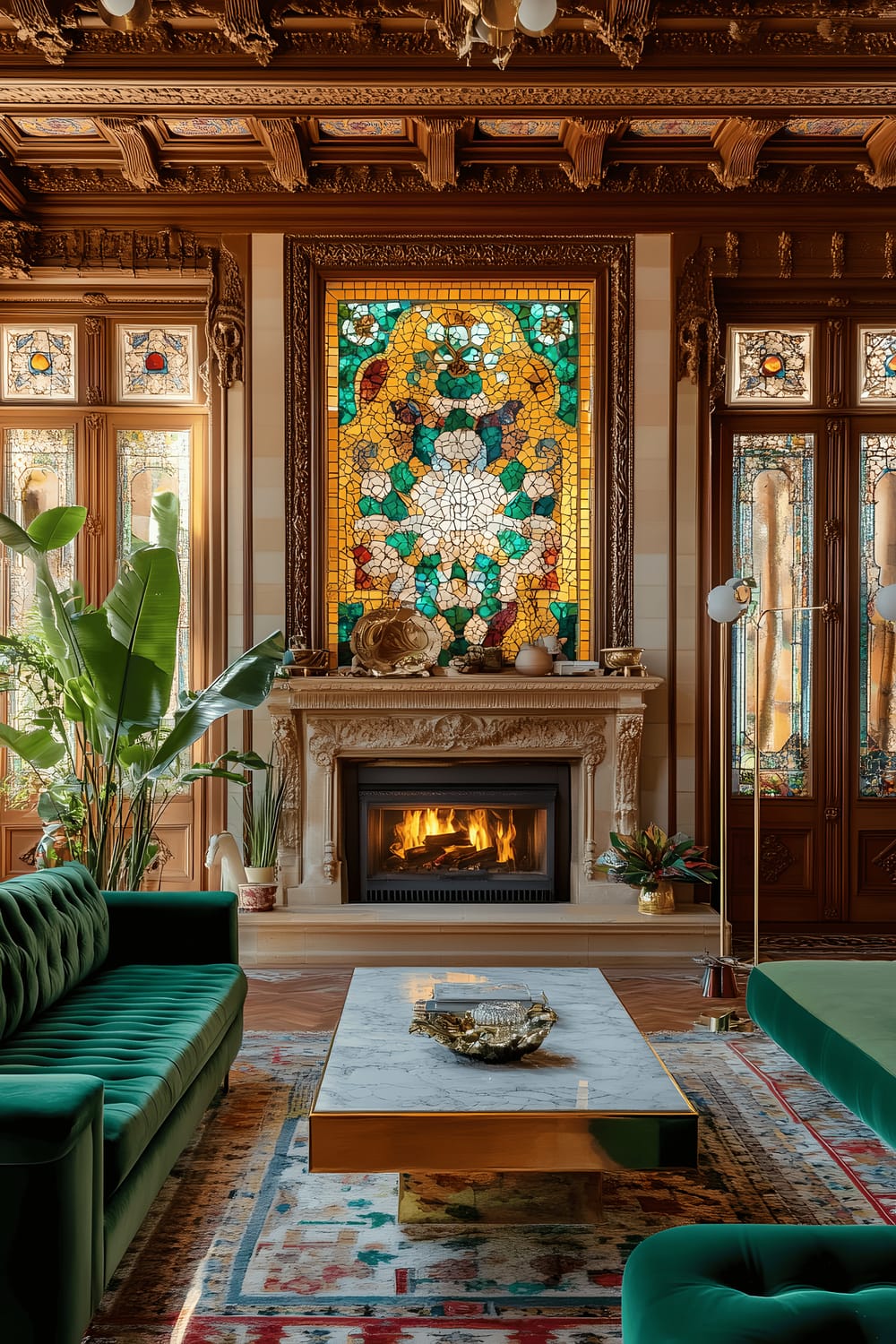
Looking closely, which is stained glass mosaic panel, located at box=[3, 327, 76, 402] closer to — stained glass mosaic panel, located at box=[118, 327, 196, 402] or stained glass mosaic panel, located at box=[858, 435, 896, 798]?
stained glass mosaic panel, located at box=[118, 327, 196, 402]

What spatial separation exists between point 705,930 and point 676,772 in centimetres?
95

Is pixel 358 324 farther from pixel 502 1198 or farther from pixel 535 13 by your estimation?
pixel 502 1198

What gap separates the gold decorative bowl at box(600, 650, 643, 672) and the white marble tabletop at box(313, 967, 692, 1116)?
278cm

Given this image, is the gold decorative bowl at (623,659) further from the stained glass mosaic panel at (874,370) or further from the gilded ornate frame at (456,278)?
the stained glass mosaic panel at (874,370)

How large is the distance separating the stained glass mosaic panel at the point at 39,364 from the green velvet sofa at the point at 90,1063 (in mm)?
3715

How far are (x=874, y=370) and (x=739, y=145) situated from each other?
158cm

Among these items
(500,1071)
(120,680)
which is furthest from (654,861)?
(500,1071)

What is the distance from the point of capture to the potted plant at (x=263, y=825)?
598 centimetres

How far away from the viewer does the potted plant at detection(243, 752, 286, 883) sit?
5.98 meters

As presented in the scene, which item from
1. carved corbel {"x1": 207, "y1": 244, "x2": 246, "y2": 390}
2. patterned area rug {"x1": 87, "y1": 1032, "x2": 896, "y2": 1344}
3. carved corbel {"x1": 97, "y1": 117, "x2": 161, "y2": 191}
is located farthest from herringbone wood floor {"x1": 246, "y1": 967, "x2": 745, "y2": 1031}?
carved corbel {"x1": 97, "y1": 117, "x2": 161, "y2": 191}

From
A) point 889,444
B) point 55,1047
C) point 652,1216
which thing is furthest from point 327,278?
point 652,1216

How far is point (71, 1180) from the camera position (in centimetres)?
205

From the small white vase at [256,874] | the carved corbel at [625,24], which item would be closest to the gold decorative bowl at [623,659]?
the small white vase at [256,874]

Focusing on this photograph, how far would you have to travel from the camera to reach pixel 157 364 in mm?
6574
